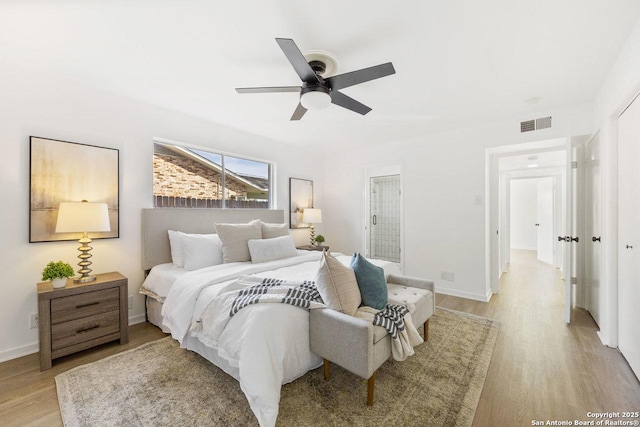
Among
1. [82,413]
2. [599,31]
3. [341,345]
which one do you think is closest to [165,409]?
[82,413]

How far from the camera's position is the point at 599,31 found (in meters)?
1.82

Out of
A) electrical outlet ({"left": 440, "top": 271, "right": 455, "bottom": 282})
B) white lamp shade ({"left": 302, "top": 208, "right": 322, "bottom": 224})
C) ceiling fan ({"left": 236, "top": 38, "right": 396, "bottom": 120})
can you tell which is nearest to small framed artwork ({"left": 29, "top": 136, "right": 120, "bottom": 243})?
ceiling fan ({"left": 236, "top": 38, "right": 396, "bottom": 120})

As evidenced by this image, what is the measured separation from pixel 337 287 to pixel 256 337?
0.62 meters

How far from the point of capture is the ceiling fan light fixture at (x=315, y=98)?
1966 mm

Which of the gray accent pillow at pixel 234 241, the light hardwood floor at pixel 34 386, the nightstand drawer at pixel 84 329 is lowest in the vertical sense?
the light hardwood floor at pixel 34 386

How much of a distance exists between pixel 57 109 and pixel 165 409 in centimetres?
281

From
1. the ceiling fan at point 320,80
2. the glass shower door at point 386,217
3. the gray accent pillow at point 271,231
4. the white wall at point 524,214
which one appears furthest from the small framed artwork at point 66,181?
the white wall at point 524,214

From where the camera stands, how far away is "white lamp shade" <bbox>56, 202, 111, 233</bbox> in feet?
7.30

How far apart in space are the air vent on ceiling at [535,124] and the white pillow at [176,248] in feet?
14.6

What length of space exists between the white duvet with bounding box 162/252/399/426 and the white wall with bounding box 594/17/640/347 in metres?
2.65

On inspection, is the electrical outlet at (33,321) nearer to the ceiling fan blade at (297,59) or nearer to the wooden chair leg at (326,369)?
the wooden chair leg at (326,369)

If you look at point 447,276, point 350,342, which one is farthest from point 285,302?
point 447,276

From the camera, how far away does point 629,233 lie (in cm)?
201

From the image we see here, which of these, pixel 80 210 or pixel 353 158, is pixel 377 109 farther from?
pixel 80 210
